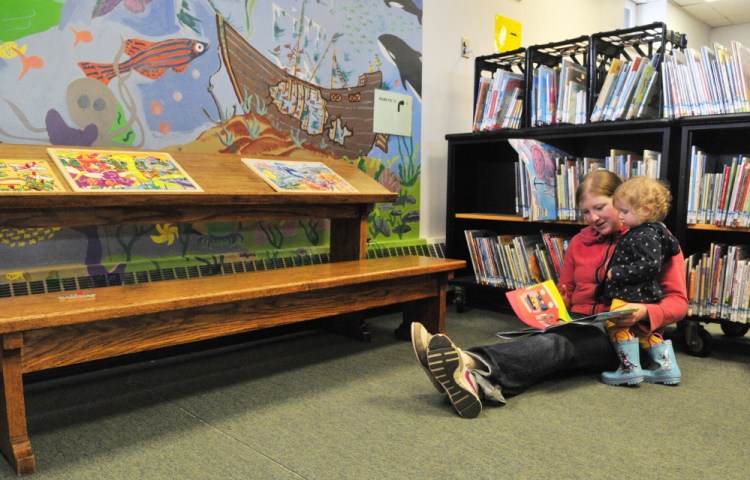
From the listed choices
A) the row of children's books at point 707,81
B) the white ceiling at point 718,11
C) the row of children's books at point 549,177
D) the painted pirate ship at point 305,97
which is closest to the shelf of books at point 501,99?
the row of children's books at point 549,177

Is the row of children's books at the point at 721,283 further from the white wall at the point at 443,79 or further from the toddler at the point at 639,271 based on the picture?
the white wall at the point at 443,79

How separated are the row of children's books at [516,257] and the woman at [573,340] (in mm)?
492

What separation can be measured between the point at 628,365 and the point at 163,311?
1.51 metres

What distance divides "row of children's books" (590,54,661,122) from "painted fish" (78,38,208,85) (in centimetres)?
178

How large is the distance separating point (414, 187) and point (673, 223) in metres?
1.40

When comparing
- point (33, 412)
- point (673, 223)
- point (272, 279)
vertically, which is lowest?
point (33, 412)

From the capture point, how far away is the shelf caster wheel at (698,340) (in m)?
2.34

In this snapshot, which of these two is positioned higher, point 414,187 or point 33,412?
point 414,187

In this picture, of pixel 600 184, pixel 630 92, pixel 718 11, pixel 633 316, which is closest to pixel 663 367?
pixel 633 316

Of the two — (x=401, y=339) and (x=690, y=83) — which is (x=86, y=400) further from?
(x=690, y=83)

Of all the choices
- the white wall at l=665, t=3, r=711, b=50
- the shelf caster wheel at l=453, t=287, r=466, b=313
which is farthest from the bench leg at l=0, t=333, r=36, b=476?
the white wall at l=665, t=3, r=711, b=50

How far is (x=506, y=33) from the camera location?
153 inches

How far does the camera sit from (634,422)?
5.49 feet

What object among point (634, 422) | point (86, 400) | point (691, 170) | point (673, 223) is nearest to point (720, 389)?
point (634, 422)
